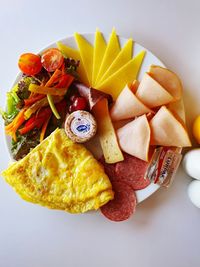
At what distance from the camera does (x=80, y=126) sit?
6.31 ft

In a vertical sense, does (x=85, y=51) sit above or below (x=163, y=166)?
above

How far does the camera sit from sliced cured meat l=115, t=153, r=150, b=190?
1.92 m

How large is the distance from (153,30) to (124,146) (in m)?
0.63

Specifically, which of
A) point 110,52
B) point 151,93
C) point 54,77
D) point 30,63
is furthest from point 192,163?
point 30,63

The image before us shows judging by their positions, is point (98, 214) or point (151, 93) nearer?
point (151, 93)

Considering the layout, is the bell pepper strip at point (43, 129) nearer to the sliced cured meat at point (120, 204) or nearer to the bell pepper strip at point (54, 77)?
the bell pepper strip at point (54, 77)

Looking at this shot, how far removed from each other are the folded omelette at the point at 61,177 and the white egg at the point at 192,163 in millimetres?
379

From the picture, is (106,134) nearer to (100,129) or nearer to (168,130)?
(100,129)

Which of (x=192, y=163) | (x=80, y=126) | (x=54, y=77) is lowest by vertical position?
(x=192, y=163)

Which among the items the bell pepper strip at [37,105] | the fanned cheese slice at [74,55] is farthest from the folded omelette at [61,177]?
the fanned cheese slice at [74,55]

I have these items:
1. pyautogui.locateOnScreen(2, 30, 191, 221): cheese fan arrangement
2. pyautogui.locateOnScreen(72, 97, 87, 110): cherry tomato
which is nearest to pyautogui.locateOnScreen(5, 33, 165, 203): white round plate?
pyautogui.locateOnScreen(2, 30, 191, 221): cheese fan arrangement

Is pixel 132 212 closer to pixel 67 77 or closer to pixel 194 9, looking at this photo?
pixel 67 77

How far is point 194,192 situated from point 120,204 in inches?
13.8

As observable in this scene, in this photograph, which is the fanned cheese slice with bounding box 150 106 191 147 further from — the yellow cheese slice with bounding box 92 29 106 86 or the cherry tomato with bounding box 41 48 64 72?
the cherry tomato with bounding box 41 48 64 72
